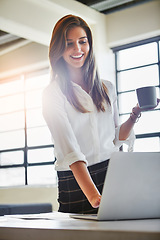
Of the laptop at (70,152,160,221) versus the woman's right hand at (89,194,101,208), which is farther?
the woman's right hand at (89,194,101,208)

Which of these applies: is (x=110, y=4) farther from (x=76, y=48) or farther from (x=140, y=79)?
(x=76, y=48)

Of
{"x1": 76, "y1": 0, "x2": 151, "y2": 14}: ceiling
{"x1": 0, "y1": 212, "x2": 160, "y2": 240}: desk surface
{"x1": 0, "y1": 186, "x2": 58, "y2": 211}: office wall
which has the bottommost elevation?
{"x1": 0, "y1": 186, "x2": 58, "y2": 211}: office wall

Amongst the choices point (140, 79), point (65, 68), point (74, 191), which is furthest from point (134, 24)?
point (74, 191)

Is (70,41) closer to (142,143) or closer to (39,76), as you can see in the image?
(142,143)

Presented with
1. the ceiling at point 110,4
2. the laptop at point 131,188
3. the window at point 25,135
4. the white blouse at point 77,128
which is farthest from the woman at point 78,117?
the window at point 25,135

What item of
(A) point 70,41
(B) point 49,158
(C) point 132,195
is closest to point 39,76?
(B) point 49,158

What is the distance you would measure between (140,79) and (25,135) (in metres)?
2.52

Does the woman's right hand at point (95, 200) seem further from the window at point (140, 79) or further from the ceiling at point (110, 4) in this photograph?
the ceiling at point (110, 4)

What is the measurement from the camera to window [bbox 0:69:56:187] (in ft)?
23.2

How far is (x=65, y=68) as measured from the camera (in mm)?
1703

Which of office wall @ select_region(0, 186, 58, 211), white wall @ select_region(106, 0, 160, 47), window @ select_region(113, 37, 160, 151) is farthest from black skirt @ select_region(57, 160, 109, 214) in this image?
office wall @ select_region(0, 186, 58, 211)

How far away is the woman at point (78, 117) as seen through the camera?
149 cm

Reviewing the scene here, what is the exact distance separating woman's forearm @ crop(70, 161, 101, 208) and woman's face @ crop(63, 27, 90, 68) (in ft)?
1.56

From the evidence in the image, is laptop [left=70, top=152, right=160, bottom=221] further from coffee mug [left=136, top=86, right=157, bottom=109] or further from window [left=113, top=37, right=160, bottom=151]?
window [left=113, top=37, right=160, bottom=151]
